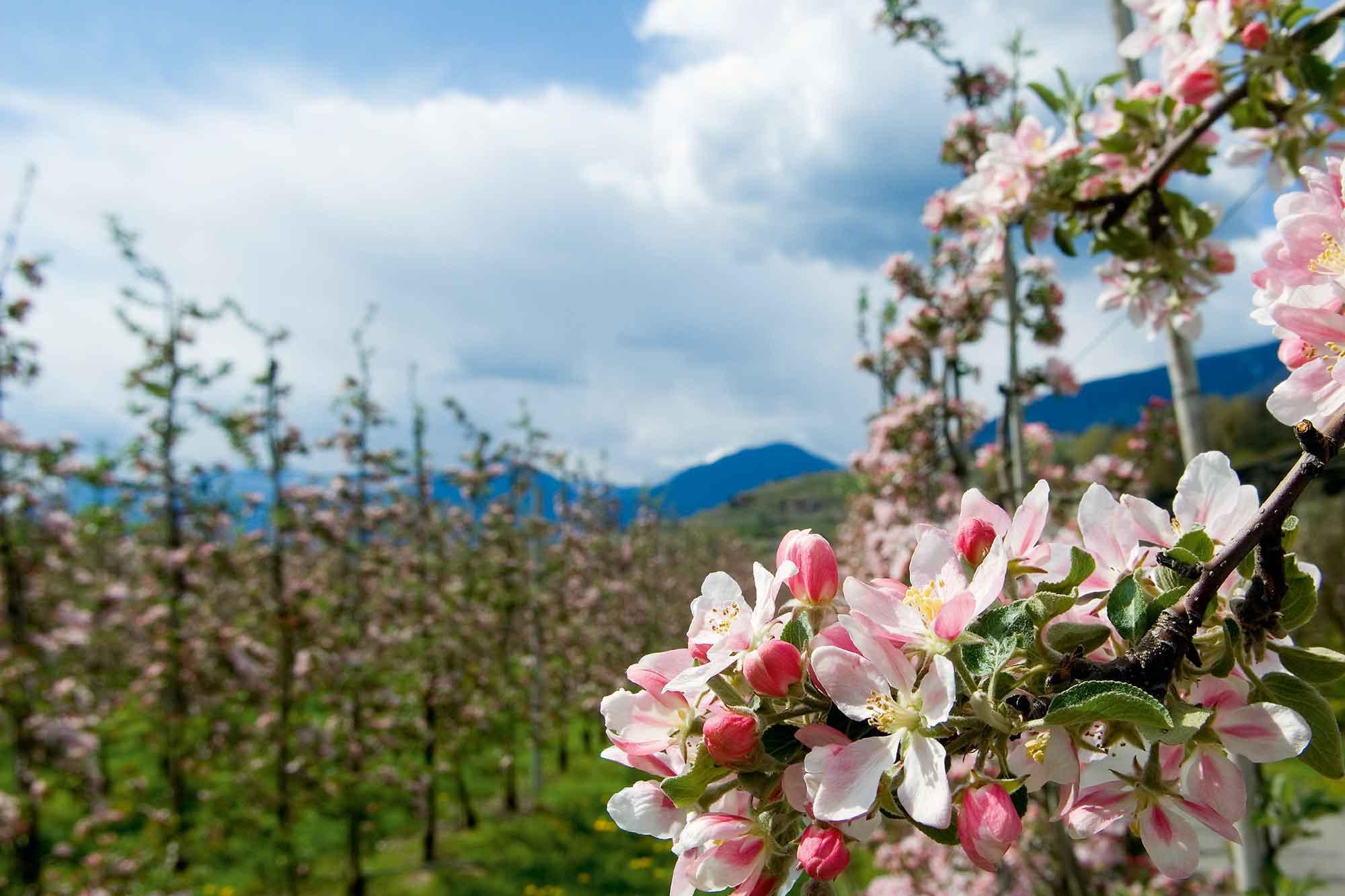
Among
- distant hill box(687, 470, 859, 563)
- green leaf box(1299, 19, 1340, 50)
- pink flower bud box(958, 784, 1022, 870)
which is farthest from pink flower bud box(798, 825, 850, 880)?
distant hill box(687, 470, 859, 563)

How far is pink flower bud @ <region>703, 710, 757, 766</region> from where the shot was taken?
67 centimetres

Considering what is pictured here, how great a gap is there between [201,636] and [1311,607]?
7.59 m

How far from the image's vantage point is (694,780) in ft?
2.31

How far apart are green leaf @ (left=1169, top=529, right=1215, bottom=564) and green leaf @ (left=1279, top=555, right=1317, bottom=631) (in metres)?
0.06

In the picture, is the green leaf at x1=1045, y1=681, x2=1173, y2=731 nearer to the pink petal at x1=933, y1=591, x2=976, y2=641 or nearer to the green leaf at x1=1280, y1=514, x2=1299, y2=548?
the pink petal at x1=933, y1=591, x2=976, y2=641

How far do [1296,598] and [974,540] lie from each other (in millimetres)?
270

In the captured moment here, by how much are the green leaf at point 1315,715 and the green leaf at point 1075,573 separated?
0.17 metres

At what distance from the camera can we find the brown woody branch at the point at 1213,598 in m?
0.65

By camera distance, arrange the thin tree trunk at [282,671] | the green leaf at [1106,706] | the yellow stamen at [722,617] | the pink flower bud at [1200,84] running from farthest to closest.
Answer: the thin tree trunk at [282,671] → the pink flower bud at [1200,84] → the yellow stamen at [722,617] → the green leaf at [1106,706]

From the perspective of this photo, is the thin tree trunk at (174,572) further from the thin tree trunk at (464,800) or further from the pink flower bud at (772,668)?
the pink flower bud at (772,668)

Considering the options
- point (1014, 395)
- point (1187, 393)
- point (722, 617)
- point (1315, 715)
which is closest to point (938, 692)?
point (722, 617)

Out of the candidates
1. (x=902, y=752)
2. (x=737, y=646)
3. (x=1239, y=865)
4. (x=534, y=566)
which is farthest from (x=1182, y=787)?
(x=534, y=566)

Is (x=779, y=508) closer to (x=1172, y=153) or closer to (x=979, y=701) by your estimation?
(x=1172, y=153)

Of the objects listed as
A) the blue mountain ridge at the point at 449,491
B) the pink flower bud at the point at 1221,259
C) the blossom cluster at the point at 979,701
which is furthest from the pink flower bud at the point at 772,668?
the blue mountain ridge at the point at 449,491
